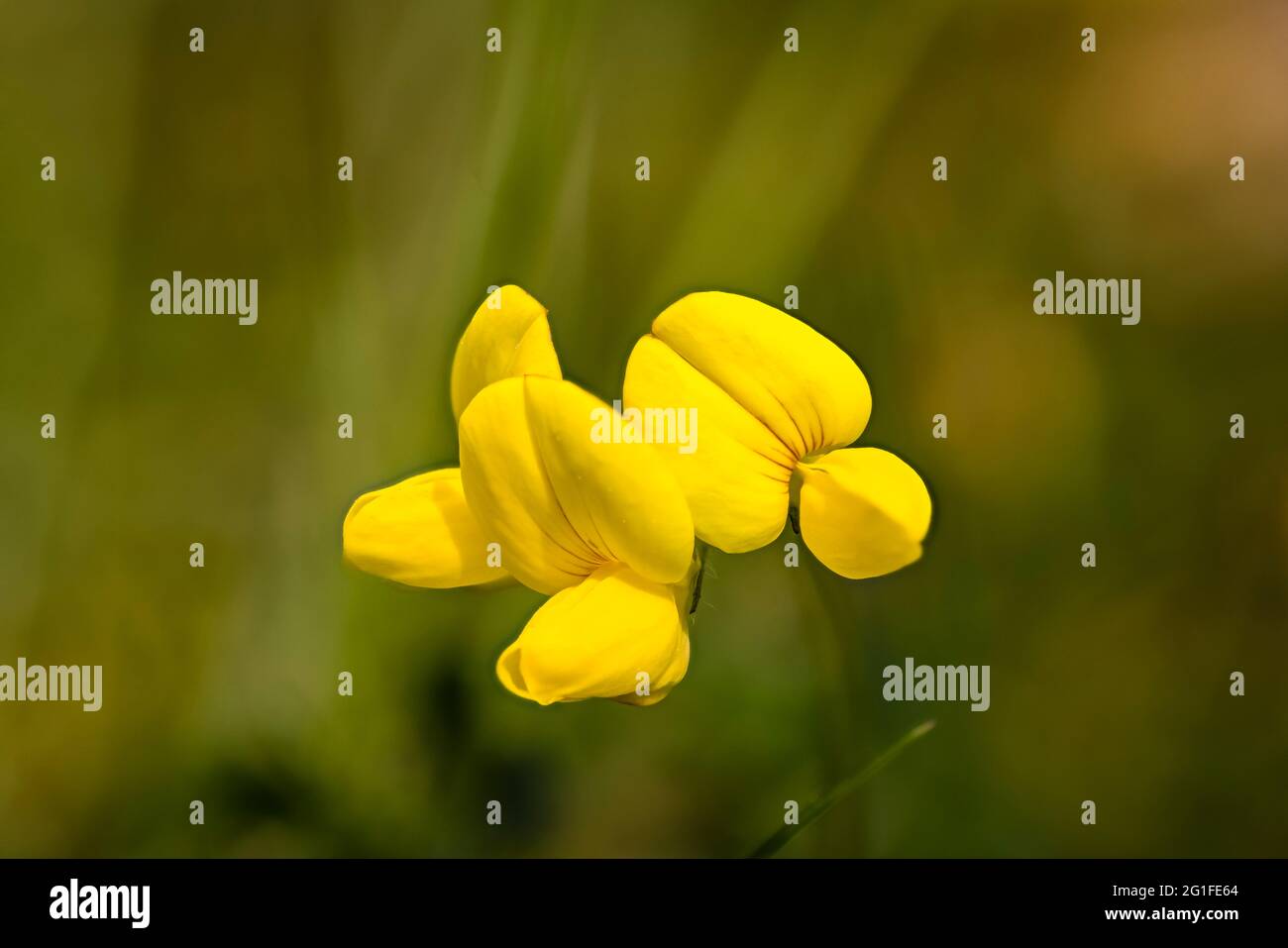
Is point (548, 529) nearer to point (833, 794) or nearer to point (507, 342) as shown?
point (507, 342)

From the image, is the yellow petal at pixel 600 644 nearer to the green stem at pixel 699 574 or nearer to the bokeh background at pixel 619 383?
the green stem at pixel 699 574

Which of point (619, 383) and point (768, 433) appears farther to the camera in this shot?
point (619, 383)

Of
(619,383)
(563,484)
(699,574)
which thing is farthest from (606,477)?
(619,383)

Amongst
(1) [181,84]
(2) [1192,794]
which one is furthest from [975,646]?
(1) [181,84]

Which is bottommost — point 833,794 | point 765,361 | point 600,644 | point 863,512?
point 833,794

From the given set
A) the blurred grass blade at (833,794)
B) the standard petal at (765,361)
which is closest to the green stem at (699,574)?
the standard petal at (765,361)

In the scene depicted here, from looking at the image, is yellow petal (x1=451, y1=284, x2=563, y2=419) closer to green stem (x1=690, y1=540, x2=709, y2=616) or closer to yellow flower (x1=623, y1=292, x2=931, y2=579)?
yellow flower (x1=623, y1=292, x2=931, y2=579)

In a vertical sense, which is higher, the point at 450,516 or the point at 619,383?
the point at 619,383
